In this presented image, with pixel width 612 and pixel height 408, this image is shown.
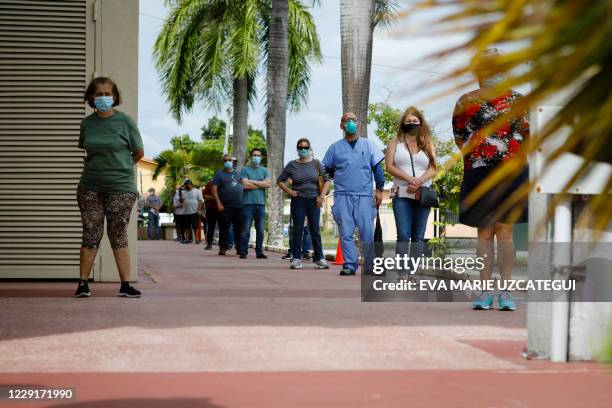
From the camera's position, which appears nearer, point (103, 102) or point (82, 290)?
point (103, 102)

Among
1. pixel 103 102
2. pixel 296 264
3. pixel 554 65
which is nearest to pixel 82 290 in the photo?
pixel 103 102

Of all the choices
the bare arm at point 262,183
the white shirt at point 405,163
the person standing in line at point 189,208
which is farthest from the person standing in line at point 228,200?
the person standing in line at point 189,208

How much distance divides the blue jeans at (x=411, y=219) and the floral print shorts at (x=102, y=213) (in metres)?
2.94

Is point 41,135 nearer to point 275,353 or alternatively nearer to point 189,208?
point 275,353

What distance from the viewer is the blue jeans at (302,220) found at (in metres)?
16.7

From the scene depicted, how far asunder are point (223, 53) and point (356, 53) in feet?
60.2

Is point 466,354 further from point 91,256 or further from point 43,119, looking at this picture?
point 43,119

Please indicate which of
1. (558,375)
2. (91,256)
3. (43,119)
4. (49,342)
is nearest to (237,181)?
Result: (43,119)

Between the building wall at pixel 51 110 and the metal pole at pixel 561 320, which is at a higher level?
the building wall at pixel 51 110

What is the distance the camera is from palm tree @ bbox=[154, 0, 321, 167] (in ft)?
116

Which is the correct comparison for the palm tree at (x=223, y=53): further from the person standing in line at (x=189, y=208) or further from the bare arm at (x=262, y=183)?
the bare arm at (x=262, y=183)

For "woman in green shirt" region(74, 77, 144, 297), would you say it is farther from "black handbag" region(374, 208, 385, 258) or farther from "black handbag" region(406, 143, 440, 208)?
"black handbag" region(374, 208, 385, 258)

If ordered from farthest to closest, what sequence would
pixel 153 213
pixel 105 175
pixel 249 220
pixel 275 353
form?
pixel 153 213 → pixel 249 220 → pixel 105 175 → pixel 275 353

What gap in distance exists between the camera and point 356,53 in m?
19.6
